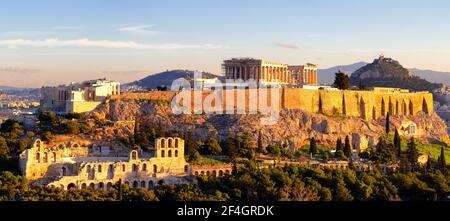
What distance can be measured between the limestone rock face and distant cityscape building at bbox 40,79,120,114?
70 centimetres

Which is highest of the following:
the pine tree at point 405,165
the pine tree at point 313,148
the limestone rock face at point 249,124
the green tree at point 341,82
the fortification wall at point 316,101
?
the green tree at point 341,82

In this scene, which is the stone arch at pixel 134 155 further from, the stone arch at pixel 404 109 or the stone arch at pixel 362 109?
the stone arch at pixel 404 109

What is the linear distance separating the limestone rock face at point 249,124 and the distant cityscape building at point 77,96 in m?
0.70

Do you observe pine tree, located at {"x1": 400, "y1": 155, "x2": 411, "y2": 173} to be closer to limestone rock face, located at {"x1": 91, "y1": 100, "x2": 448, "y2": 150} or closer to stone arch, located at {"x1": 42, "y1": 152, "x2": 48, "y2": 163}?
limestone rock face, located at {"x1": 91, "y1": 100, "x2": 448, "y2": 150}

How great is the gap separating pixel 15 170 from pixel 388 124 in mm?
28261

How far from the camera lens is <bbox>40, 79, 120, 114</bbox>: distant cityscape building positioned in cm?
3722

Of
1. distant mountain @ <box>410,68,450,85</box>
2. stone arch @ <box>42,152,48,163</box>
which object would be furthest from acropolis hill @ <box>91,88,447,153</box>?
distant mountain @ <box>410,68,450,85</box>

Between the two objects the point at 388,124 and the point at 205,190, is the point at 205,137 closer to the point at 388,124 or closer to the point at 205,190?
the point at 205,190

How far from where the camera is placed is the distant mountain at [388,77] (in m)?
77.9

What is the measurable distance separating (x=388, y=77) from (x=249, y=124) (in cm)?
4370

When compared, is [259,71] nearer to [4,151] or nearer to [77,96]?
[77,96]

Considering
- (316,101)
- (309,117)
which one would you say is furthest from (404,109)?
(309,117)

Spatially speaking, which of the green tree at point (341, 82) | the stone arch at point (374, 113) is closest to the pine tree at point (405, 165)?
the stone arch at point (374, 113)
